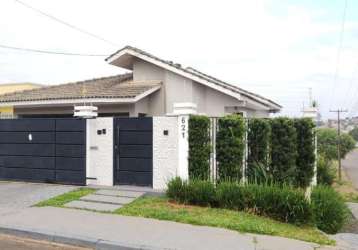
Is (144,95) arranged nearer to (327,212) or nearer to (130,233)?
(130,233)

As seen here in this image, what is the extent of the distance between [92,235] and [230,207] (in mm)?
3406

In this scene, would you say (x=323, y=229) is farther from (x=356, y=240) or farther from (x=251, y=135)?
(x=251, y=135)

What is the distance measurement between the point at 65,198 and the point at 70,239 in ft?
10.2

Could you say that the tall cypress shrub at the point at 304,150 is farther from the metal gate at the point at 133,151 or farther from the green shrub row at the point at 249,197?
the metal gate at the point at 133,151

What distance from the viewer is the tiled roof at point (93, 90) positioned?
539 inches

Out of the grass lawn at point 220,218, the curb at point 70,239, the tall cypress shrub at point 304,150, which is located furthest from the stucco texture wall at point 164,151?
the curb at point 70,239

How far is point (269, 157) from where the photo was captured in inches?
412

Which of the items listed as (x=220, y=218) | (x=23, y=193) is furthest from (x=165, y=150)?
(x=23, y=193)

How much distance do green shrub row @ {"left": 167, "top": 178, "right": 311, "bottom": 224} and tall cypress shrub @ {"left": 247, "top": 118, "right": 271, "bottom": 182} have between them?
1659mm

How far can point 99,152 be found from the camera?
11102mm

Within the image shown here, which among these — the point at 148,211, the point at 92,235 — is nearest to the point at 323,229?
the point at 148,211

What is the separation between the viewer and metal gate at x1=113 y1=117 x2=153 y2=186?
10609 millimetres

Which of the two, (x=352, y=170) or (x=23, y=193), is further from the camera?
(x=352, y=170)

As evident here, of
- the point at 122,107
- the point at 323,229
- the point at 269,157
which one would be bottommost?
the point at 323,229
